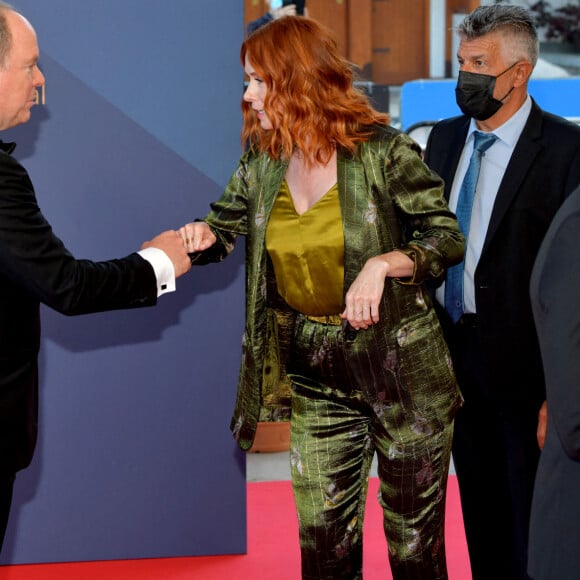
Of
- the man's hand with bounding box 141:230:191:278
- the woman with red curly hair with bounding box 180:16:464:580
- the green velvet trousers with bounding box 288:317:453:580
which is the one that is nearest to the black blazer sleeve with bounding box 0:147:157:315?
the man's hand with bounding box 141:230:191:278

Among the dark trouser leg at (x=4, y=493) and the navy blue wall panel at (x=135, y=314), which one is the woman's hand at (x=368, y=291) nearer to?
the dark trouser leg at (x=4, y=493)

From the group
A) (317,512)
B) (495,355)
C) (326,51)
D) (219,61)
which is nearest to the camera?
(326,51)

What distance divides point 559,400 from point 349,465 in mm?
1065

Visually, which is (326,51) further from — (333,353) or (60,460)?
(60,460)

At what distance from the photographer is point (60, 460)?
10.3ft

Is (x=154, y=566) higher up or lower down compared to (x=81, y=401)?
lower down

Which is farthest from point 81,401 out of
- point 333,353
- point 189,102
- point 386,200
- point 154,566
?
point 386,200

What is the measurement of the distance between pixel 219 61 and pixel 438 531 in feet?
5.01

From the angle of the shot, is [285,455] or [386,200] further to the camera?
[285,455]

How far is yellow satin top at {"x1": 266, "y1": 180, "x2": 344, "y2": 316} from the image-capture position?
7.20 ft

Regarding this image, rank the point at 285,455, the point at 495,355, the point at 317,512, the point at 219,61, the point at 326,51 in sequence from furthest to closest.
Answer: the point at 285,455 → the point at 219,61 → the point at 495,355 → the point at 317,512 → the point at 326,51

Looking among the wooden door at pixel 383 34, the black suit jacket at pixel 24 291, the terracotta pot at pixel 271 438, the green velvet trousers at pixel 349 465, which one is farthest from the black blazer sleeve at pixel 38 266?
the wooden door at pixel 383 34

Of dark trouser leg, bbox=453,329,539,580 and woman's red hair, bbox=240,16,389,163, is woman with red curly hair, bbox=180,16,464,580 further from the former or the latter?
dark trouser leg, bbox=453,329,539,580

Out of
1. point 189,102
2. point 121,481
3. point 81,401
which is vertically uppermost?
point 189,102
